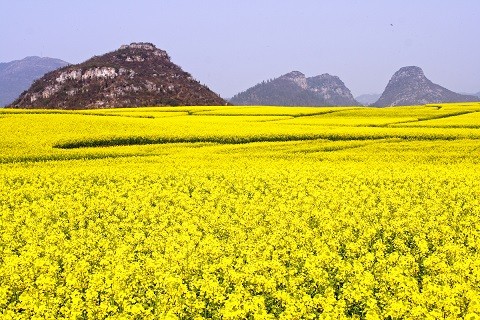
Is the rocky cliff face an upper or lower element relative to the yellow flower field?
upper

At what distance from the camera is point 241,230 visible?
14453mm

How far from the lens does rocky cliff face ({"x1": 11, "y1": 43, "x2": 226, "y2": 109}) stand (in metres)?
164

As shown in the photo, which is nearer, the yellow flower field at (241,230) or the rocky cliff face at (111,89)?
the yellow flower field at (241,230)

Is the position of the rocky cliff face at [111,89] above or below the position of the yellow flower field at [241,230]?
above

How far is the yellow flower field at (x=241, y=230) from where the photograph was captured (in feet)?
29.3

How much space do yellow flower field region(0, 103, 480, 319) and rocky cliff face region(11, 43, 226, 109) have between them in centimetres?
12514

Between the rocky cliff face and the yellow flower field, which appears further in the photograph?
the rocky cliff face

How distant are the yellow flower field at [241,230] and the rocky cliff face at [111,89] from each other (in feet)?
411

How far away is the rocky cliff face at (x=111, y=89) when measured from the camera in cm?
16412

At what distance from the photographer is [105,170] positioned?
27.8 m

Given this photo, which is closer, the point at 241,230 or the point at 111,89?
the point at 241,230

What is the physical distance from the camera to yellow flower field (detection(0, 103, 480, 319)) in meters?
8.94

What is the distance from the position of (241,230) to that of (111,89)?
166 m

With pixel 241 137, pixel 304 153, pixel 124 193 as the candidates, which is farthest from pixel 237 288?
pixel 241 137
